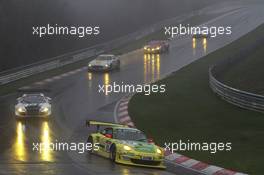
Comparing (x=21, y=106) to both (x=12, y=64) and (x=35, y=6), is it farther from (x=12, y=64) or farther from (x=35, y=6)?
(x=35, y=6)

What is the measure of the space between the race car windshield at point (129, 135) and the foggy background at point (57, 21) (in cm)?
3091

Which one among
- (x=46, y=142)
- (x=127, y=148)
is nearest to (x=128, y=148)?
(x=127, y=148)

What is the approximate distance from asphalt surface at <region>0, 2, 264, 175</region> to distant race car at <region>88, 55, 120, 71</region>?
1.88ft

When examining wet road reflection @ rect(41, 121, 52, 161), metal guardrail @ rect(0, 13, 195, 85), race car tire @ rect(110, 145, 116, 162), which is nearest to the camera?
race car tire @ rect(110, 145, 116, 162)

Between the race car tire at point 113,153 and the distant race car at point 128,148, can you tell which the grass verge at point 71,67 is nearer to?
the distant race car at point 128,148

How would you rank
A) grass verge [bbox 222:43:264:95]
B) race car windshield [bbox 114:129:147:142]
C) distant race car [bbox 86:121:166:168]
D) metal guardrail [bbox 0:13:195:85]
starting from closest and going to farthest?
1. distant race car [bbox 86:121:166:168]
2. race car windshield [bbox 114:129:147:142]
3. grass verge [bbox 222:43:264:95]
4. metal guardrail [bbox 0:13:195:85]

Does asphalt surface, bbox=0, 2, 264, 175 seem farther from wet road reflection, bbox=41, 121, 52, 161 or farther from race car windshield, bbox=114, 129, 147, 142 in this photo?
race car windshield, bbox=114, 129, 147, 142

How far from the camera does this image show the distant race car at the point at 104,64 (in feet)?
155

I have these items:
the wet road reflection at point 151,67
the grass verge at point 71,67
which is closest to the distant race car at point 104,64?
the wet road reflection at point 151,67

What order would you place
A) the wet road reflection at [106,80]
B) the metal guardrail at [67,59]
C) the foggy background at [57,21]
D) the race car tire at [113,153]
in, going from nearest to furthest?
the race car tire at [113,153] < the wet road reflection at [106,80] < the metal guardrail at [67,59] < the foggy background at [57,21]

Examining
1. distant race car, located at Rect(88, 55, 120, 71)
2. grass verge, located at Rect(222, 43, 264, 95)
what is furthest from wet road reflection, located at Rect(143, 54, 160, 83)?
grass verge, located at Rect(222, 43, 264, 95)

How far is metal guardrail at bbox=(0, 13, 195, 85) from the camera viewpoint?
45000mm

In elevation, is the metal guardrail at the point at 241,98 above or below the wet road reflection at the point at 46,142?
above

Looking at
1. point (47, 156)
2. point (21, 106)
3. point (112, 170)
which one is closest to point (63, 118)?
point (21, 106)
